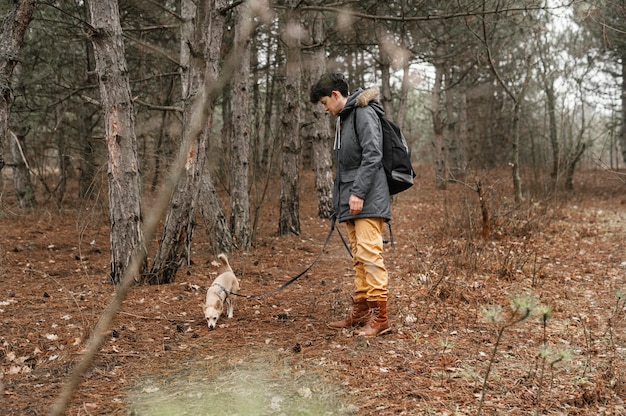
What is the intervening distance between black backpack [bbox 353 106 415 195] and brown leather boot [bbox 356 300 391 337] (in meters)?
1.03

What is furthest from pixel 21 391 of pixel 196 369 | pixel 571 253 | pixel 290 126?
pixel 571 253

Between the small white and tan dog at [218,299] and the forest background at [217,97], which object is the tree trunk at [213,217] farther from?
the small white and tan dog at [218,299]

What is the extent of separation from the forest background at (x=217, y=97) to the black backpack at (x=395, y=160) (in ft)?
5.65

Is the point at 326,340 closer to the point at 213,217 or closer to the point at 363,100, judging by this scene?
the point at 363,100

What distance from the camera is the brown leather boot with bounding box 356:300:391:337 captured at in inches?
171

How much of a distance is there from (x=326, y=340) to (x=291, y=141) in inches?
231

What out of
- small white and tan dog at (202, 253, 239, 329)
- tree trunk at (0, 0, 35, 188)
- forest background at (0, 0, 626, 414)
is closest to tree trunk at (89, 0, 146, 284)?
forest background at (0, 0, 626, 414)

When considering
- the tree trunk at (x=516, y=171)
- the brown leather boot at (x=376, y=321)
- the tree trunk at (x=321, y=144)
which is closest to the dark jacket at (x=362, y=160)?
the brown leather boot at (x=376, y=321)

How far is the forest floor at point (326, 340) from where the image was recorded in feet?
10.6

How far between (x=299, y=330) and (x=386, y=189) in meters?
1.59

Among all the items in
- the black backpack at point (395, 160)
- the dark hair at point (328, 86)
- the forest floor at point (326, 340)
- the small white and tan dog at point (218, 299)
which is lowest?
the forest floor at point (326, 340)

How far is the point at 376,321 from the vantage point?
4.37 meters

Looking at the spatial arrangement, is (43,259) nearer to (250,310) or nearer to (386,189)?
(250,310)

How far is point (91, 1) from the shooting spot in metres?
5.71
